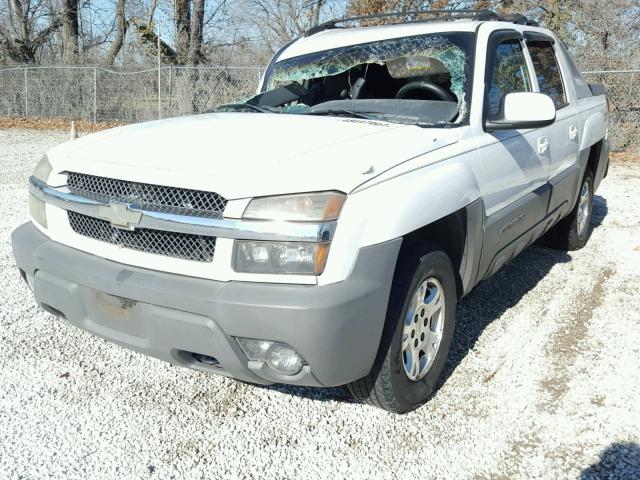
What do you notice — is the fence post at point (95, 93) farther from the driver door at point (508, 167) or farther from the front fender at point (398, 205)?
the front fender at point (398, 205)

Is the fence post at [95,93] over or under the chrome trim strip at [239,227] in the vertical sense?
under

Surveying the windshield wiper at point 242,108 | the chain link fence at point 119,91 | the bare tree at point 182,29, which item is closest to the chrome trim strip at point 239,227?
the windshield wiper at point 242,108

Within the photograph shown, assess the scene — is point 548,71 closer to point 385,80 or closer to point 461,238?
point 385,80

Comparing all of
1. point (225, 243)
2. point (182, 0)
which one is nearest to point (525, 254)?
point (225, 243)

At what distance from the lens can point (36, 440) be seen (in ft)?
8.82

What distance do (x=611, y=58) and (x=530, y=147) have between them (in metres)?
11.3

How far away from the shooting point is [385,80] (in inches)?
168

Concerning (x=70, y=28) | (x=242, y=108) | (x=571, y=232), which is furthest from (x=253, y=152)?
(x=70, y=28)

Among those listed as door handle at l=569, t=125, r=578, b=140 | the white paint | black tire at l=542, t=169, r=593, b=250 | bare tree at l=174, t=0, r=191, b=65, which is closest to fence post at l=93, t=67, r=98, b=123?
bare tree at l=174, t=0, r=191, b=65

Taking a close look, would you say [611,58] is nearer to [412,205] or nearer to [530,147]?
[530,147]

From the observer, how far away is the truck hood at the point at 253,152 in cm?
234

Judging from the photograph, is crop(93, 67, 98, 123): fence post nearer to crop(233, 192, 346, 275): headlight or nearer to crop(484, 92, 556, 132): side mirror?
crop(484, 92, 556, 132): side mirror

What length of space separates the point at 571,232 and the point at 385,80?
2.43 metres

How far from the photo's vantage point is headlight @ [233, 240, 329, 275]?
2262 millimetres
